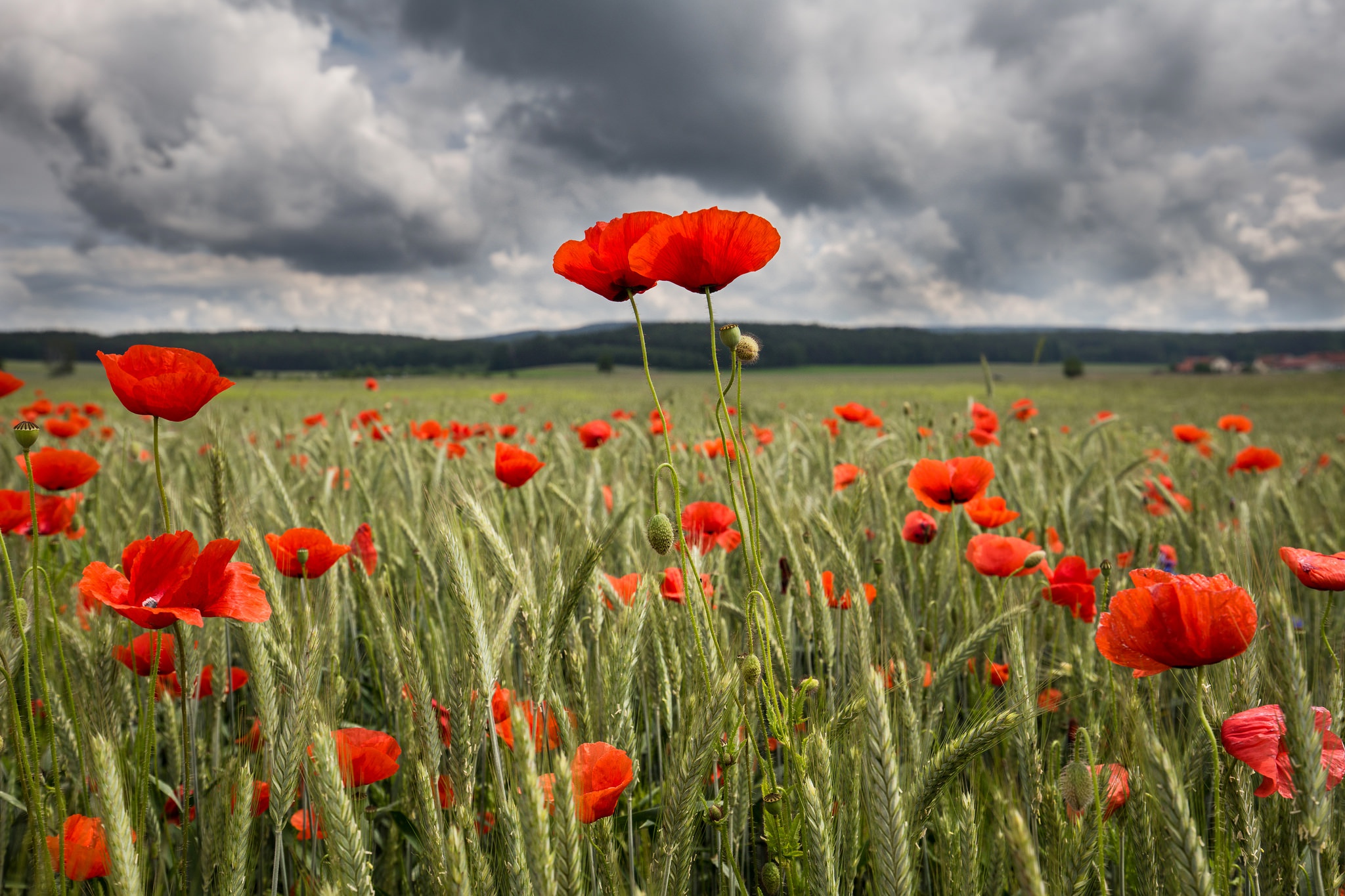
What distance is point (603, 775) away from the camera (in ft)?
3.18

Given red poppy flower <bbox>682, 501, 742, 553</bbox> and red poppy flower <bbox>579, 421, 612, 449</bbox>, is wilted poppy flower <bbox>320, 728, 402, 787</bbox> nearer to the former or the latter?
red poppy flower <bbox>682, 501, 742, 553</bbox>

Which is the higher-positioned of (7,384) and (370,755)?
(7,384)

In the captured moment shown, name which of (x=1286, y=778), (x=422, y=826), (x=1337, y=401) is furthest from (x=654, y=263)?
(x=1337, y=401)

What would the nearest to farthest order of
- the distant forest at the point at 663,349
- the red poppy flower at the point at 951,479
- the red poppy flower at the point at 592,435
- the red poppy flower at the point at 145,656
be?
the red poppy flower at the point at 145,656 < the red poppy flower at the point at 951,479 < the red poppy flower at the point at 592,435 < the distant forest at the point at 663,349

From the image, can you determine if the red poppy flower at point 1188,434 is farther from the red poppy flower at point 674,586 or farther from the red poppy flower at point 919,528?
the red poppy flower at point 674,586

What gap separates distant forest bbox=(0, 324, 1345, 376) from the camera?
214ft

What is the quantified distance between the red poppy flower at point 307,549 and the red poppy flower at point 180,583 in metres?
0.37

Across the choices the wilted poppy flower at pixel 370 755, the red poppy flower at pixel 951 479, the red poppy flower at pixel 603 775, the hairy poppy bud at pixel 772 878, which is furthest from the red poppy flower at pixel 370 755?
the red poppy flower at pixel 951 479

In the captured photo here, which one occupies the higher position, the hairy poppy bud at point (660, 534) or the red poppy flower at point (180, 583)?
the hairy poppy bud at point (660, 534)

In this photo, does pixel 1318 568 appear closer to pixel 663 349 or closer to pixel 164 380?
pixel 164 380

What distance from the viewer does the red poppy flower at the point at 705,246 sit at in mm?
1052

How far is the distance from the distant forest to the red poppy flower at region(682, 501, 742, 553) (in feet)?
185

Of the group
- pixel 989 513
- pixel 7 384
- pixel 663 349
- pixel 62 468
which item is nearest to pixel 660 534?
pixel 989 513

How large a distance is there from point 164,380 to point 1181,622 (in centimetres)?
142
